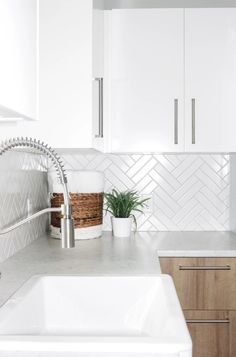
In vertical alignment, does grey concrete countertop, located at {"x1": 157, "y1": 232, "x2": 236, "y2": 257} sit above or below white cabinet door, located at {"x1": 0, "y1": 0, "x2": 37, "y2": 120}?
below

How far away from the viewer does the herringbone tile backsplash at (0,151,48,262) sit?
75.2 inches

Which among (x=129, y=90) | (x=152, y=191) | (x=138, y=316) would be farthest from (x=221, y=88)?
(x=138, y=316)

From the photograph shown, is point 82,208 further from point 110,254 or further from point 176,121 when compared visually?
point 176,121

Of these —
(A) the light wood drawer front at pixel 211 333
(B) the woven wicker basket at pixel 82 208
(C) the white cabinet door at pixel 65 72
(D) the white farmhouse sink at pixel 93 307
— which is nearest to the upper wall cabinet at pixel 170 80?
(B) the woven wicker basket at pixel 82 208

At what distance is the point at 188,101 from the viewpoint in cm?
257

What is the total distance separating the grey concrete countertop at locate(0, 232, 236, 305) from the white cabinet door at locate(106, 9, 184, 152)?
1.66 feet

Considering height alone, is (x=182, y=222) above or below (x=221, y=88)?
below

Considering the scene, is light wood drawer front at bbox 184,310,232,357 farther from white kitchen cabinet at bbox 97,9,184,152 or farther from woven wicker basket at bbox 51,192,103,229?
white kitchen cabinet at bbox 97,9,184,152

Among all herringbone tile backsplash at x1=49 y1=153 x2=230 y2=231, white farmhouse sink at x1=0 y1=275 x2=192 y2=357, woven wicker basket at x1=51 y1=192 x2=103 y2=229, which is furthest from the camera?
herringbone tile backsplash at x1=49 y1=153 x2=230 y2=231

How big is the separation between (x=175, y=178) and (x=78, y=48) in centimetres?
126

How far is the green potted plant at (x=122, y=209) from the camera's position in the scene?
8.70 feet

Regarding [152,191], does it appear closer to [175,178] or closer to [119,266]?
[175,178]

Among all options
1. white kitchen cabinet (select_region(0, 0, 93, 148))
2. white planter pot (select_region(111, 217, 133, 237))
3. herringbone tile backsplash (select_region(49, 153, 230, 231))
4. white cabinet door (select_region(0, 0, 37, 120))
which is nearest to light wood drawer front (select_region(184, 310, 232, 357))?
white planter pot (select_region(111, 217, 133, 237))

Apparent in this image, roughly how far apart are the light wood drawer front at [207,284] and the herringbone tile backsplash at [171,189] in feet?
2.13
